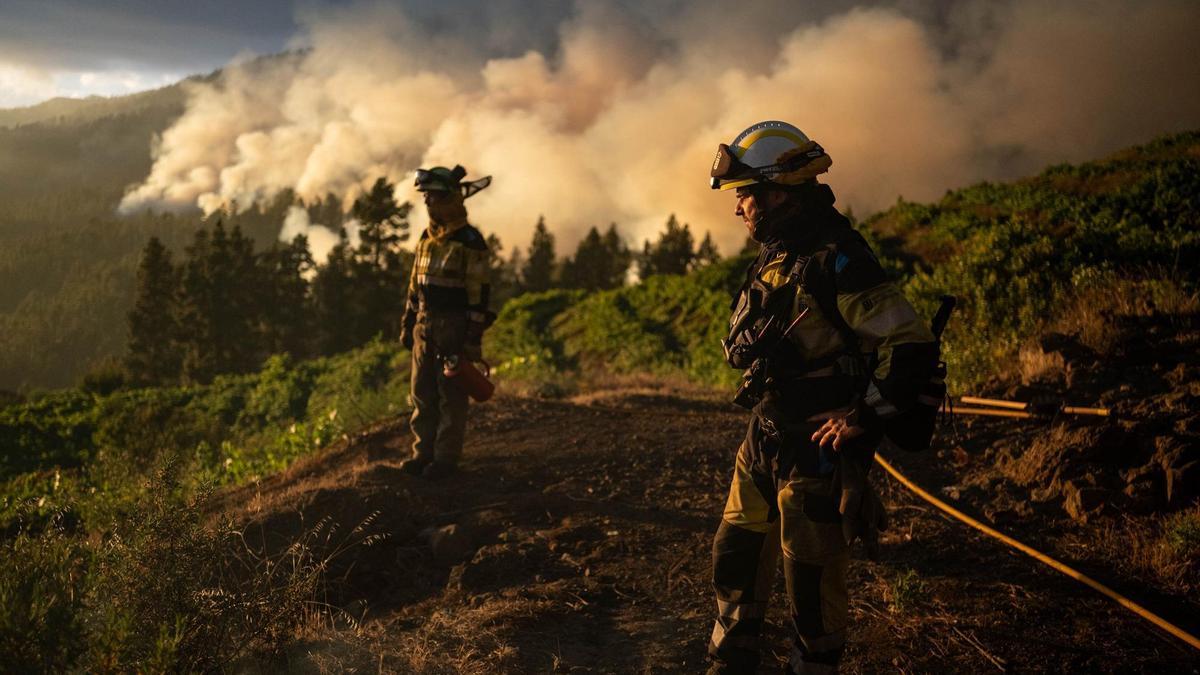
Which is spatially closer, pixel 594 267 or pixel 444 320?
pixel 444 320

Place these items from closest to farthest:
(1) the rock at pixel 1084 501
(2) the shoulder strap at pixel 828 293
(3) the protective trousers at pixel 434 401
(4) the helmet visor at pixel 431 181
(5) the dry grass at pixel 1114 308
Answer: (2) the shoulder strap at pixel 828 293 < (1) the rock at pixel 1084 501 < (4) the helmet visor at pixel 431 181 < (3) the protective trousers at pixel 434 401 < (5) the dry grass at pixel 1114 308

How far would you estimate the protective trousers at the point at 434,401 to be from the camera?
289 inches

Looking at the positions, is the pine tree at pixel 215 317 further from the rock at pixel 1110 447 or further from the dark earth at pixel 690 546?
the rock at pixel 1110 447

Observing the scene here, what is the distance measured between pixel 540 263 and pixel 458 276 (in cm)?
6672

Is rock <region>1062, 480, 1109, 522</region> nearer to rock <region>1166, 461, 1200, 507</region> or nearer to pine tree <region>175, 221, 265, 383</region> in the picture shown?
rock <region>1166, 461, 1200, 507</region>

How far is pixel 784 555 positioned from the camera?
10.9 feet

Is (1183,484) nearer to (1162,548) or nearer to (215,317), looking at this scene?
(1162,548)

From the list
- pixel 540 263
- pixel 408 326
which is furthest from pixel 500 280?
pixel 408 326

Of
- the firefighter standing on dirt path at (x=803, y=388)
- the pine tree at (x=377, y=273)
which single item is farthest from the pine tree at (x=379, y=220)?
the firefighter standing on dirt path at (x=803, y=388)

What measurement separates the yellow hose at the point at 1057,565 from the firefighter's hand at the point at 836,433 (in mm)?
2352

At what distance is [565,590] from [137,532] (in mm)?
2436

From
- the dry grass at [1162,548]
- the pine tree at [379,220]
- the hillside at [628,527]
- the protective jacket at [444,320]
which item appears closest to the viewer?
the hillside at [628,527]

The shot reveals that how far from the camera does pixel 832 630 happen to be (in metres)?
3.26

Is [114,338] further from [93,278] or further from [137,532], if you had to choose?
[137,532]
